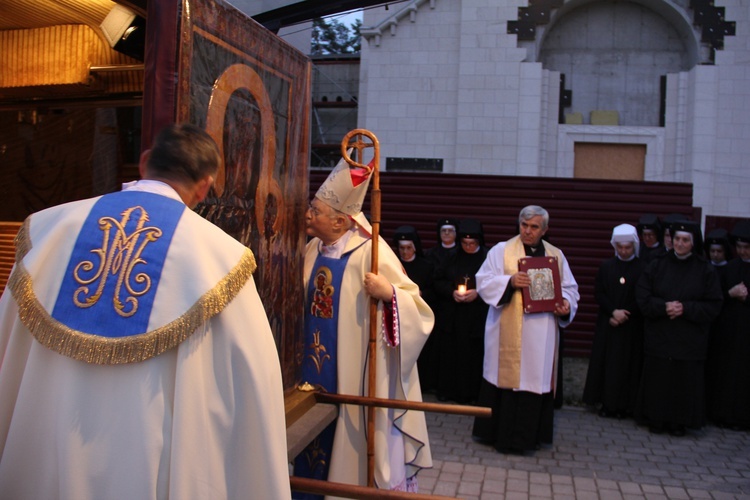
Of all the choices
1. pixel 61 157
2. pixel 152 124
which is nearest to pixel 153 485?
pixel 152 124

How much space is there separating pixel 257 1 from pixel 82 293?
12.1 meters

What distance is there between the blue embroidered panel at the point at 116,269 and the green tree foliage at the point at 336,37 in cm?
2428

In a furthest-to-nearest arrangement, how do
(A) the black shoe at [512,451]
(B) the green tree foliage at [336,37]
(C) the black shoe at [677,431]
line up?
(B) the green tree foliage at [336,37]
(C) the black shoe at [677,431]
(A) the black shoe at [512,451]

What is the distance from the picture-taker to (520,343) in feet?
20.2

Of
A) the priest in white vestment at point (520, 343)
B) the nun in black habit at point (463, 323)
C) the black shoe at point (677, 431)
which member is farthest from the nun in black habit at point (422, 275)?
the black shoe at point (677, 431)

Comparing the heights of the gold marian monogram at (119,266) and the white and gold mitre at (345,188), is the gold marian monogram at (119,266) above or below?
below

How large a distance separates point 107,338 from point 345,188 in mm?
1991

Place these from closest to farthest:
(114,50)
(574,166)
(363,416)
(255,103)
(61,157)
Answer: (255,103) → (114,50) → (363,416) → (61,157) → (574,166)

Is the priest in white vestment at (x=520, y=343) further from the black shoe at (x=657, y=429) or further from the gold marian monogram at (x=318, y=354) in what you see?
the gold marian monogram at (x=318, y=354)

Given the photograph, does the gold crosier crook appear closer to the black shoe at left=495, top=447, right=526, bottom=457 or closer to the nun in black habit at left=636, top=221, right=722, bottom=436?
the black shoe at left=495, top=447, right=526, bottom=457

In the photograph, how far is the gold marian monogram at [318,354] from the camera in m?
3.90

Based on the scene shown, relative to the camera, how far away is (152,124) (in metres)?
2.37

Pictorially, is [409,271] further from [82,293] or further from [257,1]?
[257,1]

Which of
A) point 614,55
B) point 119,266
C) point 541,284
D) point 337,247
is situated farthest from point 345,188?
point 614,55
